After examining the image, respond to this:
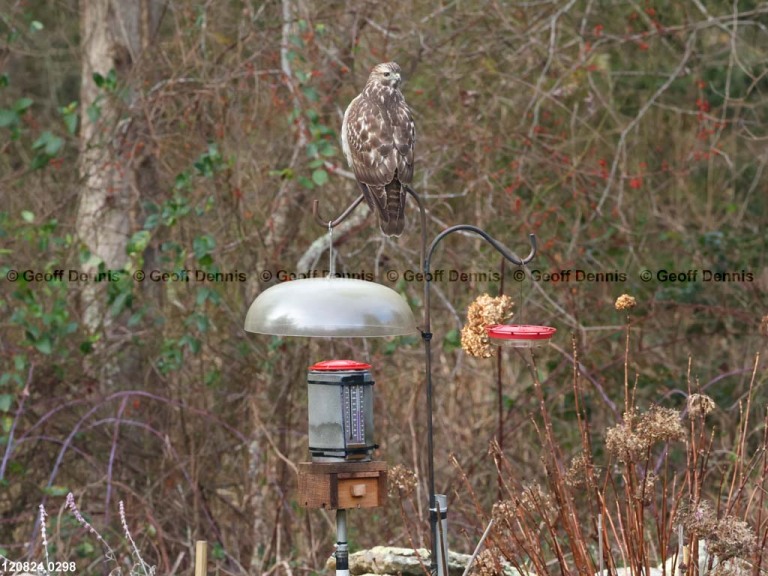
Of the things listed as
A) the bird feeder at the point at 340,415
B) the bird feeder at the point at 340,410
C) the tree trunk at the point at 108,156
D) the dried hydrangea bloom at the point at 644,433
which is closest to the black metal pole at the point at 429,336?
the bird feeder at the point at 340,415

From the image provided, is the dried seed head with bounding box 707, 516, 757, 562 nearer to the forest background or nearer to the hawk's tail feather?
the hawk's tail feather

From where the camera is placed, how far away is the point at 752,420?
688 cm

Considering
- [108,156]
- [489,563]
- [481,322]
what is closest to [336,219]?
[481,322]

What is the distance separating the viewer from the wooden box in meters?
3.62

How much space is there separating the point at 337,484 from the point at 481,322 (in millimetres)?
644

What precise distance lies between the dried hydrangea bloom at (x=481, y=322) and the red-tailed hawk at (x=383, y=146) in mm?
364

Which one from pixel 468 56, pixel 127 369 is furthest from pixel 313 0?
pixel 127 369

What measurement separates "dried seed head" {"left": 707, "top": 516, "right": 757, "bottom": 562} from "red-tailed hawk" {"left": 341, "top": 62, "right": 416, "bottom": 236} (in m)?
1.28

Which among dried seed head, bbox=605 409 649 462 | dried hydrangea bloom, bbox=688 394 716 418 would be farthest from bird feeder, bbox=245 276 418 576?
dried hydrangea bloom, bbox=688 394 716 418

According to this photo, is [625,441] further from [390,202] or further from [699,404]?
[390,202]

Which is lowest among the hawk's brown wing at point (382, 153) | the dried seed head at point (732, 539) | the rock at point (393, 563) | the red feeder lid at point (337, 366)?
the rock at point (393, 563)

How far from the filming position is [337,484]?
3.62 meters

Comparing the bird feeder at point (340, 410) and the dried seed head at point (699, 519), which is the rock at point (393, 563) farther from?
the dried seed head at point (699, 519)

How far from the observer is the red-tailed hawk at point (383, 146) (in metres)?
3.73
